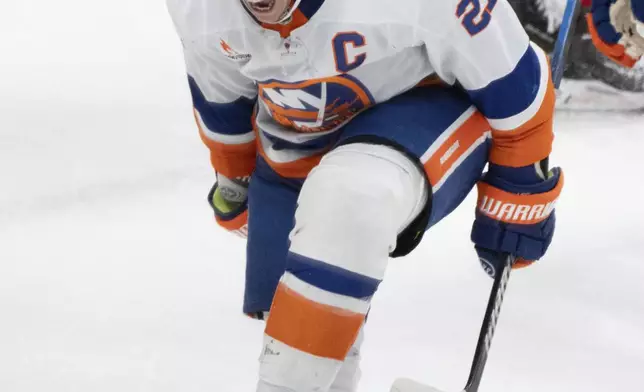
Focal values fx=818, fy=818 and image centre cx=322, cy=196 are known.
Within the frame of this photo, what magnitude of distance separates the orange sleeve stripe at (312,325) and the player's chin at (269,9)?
8.5 inches

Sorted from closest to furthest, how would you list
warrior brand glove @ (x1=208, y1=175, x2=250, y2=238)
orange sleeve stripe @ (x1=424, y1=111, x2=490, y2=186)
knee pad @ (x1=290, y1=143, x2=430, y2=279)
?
knee pad @ (x1=290, y1=143, x2=430, y2=279) < orange sleeve stripe @ (x1=424, y1=111, x2=490, y2=186) < warrior brand glove @ (x1=208, y1=175, x2=250, y2=238)

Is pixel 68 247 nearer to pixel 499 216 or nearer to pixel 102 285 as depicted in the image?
pixel 102 285

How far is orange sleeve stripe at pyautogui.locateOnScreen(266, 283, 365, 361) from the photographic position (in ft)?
1.94

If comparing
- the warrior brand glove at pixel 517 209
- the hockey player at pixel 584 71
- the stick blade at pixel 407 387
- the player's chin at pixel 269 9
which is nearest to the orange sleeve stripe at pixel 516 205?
the warrior brand glove at pixel 517 209

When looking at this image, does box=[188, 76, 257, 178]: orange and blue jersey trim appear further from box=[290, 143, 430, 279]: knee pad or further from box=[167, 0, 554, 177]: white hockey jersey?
box=[290, 143, 430, 279]: knee pad

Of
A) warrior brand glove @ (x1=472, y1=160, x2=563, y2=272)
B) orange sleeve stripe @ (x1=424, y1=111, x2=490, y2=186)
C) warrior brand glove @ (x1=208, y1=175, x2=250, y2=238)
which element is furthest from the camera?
warrior brand glove @ (x1=208, y1=175, x2=250, y2=238)

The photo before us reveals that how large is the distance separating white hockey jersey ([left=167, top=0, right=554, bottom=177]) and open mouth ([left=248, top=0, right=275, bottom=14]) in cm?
3

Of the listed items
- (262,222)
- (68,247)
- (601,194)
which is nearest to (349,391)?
(262,222)

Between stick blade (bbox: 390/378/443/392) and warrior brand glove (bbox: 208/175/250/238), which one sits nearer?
stick blade (bbox: 390/378/443/392)

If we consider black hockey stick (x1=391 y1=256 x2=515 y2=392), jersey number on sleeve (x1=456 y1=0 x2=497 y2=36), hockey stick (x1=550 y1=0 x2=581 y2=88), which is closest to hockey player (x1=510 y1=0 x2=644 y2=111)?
hockey stick (x1=550 y1=0 x2=581 y2=88)

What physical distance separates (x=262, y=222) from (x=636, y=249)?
82cm

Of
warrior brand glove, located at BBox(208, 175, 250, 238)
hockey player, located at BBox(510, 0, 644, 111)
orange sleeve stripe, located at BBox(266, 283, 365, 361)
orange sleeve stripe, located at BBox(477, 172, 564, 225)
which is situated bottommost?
hockey player, located at BBox(510, 0, 644, 111)

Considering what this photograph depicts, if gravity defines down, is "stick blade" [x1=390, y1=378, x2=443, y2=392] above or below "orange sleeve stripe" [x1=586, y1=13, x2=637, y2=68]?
below

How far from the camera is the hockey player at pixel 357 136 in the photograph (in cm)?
59
